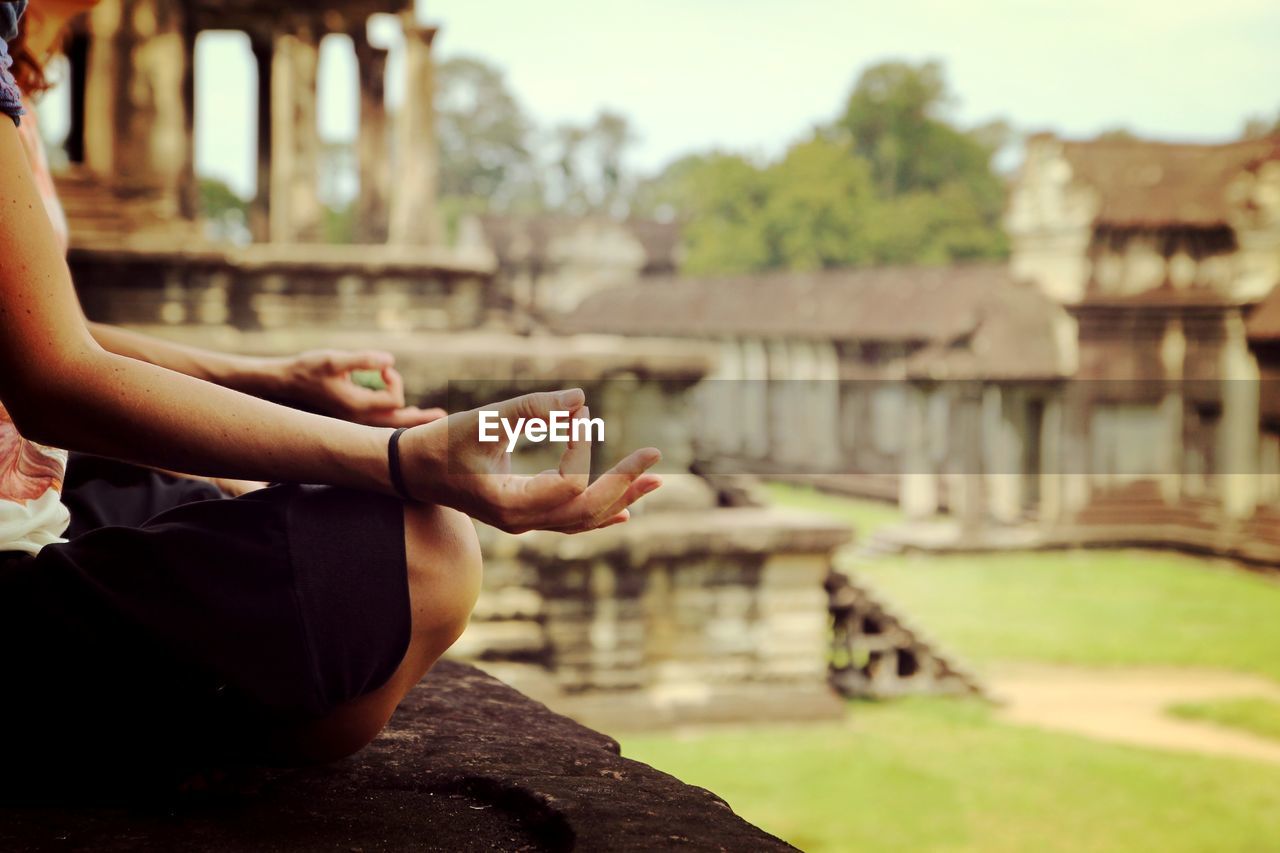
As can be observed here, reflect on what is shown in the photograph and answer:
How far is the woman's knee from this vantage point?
1581 mm

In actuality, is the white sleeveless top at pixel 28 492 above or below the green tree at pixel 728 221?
below

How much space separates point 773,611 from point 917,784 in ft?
4.85

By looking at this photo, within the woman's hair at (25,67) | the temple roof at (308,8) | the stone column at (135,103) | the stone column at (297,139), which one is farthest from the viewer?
the temple roof at (308,8)

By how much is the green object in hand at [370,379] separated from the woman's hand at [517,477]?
775mm

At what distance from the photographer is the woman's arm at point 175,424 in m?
1.49

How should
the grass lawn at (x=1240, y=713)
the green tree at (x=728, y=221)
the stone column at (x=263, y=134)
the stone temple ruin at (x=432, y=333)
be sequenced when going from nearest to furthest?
the stone temple ruin at (x=432, y=333), the grass lawn at (x=1240, y=713), the stone column at (x=263, y=134), the green tree at (x=728, y=221)

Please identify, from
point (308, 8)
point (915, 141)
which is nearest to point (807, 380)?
point (308, 8)

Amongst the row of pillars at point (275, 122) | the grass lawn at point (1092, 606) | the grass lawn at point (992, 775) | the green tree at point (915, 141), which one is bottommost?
the grass lawn at point (1092, 606)

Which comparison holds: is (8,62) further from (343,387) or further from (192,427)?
(343,387)

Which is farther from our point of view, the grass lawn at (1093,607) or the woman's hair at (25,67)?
the grass lawn at (1093,607)

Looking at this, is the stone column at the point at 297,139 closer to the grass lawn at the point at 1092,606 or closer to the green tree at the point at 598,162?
the grass lawn at the point at 1092,606

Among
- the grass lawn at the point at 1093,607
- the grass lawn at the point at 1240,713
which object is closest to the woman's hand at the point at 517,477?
the grass lawn at the point at 1240,713

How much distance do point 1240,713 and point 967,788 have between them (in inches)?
146

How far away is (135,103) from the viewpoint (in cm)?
1181
